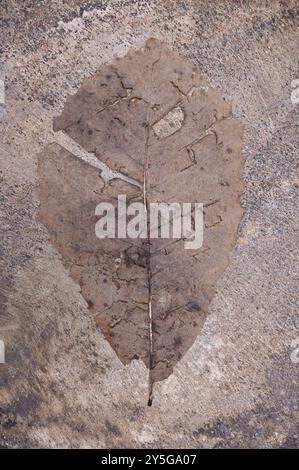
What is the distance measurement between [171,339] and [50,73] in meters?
0.96

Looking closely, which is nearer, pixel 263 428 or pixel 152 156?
pixel 152 156

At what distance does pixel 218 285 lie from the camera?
1863 millimetres

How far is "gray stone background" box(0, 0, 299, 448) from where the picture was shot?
1831mm

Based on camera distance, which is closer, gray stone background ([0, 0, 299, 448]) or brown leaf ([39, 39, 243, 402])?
brown leaf ([39, 39, 243, 402])

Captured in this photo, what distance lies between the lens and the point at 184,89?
1729 millimetres

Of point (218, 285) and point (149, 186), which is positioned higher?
point (149, 186)

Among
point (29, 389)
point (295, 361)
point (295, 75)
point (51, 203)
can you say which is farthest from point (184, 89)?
point (29, 389)

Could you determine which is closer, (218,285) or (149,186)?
Result: (149,186)

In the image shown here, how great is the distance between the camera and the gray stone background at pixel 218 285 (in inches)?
72.1

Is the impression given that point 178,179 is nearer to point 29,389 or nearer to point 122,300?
point 122,300

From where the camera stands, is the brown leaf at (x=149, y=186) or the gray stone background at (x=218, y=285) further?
the gray stone background at (x=218, y=285)

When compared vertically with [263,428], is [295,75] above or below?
above

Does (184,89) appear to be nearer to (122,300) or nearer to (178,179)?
(178,179)

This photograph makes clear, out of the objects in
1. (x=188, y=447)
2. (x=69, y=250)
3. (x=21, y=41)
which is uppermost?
(x=21, y=41)
